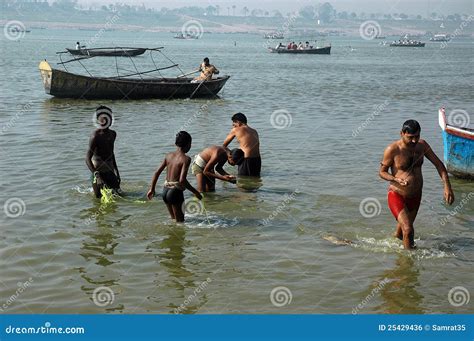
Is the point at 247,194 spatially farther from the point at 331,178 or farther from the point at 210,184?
the point at 331,178

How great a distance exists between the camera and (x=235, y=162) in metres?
11.6

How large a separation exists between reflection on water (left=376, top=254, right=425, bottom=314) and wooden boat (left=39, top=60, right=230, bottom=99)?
63.0ft

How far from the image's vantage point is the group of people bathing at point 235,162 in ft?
25.4

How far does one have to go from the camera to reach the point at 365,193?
38.1ft

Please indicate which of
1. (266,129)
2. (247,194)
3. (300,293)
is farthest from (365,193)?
(266,129)

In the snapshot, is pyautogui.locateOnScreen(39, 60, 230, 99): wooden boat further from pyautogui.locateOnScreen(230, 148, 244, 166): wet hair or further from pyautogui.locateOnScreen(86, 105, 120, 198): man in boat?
pyautogui.locateOnScreen(86, 105, 120, 198): man in boat

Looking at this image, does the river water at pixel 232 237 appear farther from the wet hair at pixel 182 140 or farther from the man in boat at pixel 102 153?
the wet hair at pixel 182 140

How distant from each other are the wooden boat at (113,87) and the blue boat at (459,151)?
15.3 m

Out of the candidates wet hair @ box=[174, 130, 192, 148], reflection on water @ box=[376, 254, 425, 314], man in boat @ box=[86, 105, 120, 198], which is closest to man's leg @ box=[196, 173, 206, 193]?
man in boat @ box=[86, 105, 120, 198]

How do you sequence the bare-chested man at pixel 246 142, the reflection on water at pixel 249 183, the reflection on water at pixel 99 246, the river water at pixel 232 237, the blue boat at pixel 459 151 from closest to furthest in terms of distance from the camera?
1. the river water at pixel 232 237
2. the reflection on water at pixel 99 246
3. the bare-chested man at pixel 246 142
4. the reflection on water at pixel 249 183
5. the blue boat at pixel 459 151

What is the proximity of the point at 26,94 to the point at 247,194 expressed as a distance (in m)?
19.6

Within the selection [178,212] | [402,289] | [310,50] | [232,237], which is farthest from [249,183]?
[310,50]

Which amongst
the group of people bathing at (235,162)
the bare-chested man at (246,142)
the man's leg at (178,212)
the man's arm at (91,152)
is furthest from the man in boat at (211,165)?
the man's arm at (91,152)

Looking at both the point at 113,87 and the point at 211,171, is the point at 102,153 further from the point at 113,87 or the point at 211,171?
the point at 113,87
